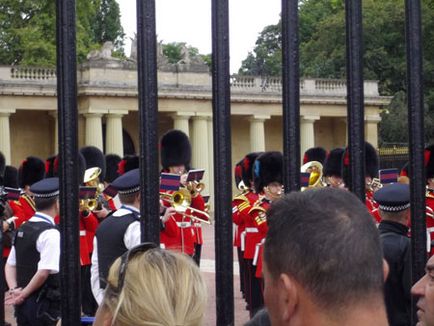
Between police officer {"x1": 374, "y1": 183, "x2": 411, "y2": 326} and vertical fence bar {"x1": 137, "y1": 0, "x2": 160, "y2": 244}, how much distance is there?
8.10 ft

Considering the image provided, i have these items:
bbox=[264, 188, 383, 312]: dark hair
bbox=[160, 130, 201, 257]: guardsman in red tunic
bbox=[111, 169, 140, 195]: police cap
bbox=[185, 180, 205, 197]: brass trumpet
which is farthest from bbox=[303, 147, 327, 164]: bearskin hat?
bbox=[264, 188, 383, 312]: dark hair

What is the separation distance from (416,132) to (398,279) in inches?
87.6

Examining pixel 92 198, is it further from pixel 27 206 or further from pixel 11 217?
pixel 27 206

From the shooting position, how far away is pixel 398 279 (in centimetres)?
488

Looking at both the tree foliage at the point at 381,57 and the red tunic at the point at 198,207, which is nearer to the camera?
the red tunic at the point at 198,207

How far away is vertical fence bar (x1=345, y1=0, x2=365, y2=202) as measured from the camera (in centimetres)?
280

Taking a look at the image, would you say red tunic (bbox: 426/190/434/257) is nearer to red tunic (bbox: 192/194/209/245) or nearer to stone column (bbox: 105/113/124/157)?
red tunic (bbox: 192/194/209/245)

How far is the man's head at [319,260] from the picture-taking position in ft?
5.55

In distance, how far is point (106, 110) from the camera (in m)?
30.2

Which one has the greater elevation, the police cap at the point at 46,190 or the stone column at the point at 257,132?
the stone column at the point at 257,132

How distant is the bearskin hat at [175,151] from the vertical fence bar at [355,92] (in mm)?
7826

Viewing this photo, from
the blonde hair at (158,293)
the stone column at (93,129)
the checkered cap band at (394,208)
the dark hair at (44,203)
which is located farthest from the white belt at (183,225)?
the stone column at (93,129)

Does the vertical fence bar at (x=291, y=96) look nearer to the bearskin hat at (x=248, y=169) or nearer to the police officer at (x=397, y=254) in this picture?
the police officer at (x=397, y=254)

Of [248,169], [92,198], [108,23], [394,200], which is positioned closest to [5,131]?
[248,169]
